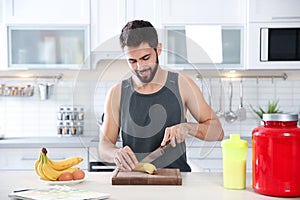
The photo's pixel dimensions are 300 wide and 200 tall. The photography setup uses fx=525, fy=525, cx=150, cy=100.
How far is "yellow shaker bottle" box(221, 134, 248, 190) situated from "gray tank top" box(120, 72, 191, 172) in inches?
15.7

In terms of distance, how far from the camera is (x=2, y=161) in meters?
3.64

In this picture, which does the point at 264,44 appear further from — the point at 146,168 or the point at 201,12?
the point at 146,168

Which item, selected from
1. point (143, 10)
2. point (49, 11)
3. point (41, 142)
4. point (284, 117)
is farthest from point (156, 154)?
point (49, 11)

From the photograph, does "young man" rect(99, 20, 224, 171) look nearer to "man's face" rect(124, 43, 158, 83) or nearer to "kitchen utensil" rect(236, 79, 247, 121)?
"man's face" rect(124, 43, 158, 83)

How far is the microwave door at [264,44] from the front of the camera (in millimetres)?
3766

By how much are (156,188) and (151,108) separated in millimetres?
470

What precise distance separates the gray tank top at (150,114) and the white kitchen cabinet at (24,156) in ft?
5.19

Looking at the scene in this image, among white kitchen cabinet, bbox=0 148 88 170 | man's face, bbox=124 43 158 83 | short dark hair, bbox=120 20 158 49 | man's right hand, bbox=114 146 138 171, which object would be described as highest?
short dark hair, bbox=120 20 158 49

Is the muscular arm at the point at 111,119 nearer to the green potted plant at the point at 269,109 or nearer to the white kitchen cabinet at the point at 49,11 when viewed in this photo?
the white kitchen cabinet at the point at 49,11

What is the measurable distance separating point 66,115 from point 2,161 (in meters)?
0.64

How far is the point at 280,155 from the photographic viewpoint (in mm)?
1540

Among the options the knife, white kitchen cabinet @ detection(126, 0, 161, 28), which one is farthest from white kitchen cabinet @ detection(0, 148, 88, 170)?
the knife

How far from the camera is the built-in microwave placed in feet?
12.4

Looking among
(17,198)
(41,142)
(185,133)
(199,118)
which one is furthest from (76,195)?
(41,142)
